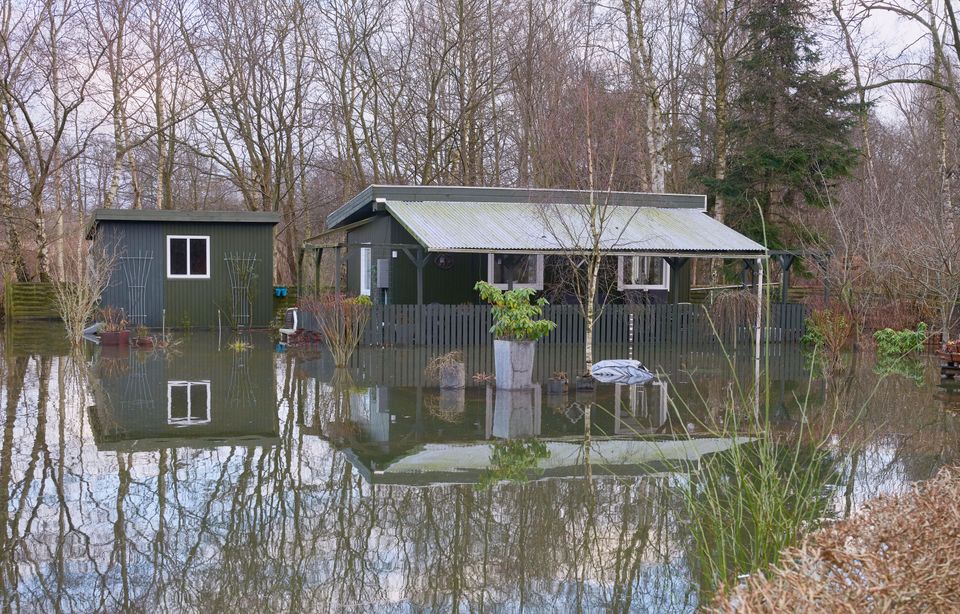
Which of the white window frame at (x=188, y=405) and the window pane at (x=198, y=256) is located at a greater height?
the window pane at (x=198, y=256)

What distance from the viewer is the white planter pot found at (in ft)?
41.9

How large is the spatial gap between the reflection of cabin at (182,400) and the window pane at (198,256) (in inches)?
287

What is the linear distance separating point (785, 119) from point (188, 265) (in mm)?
17295

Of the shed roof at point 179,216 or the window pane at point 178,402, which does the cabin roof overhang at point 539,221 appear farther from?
the window pane at point 178,402

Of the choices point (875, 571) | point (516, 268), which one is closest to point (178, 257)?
point (516, 268)

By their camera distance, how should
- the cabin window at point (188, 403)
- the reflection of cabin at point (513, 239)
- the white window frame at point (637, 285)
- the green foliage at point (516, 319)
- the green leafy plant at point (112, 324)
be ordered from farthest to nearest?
1. the white window frame at point (637, 285)
2. the green leafy plant at point (112, 324)
3. the reflection of cabin at point (513, 239)
4. the green foliage at point (516, 319)
5. the cabin window at point (188, 403)

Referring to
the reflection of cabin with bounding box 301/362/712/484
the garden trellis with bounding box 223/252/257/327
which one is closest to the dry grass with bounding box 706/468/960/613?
the reflection of cabin with bounding box 301/362/712/484

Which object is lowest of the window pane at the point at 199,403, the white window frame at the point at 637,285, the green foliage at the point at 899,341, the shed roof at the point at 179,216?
the window pane at the point at 199,403

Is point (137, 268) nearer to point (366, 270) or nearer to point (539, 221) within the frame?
point (366, 270)

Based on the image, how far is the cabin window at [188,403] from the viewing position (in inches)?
412

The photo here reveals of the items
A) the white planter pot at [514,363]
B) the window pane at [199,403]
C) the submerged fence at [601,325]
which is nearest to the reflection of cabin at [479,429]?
the white planter pot at [514,363]

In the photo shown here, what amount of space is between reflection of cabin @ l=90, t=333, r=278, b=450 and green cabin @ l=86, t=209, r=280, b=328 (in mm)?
6915

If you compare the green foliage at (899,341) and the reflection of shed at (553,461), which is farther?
the green foliage at (899,341)

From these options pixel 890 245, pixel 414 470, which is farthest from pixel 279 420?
pixel 890 245
